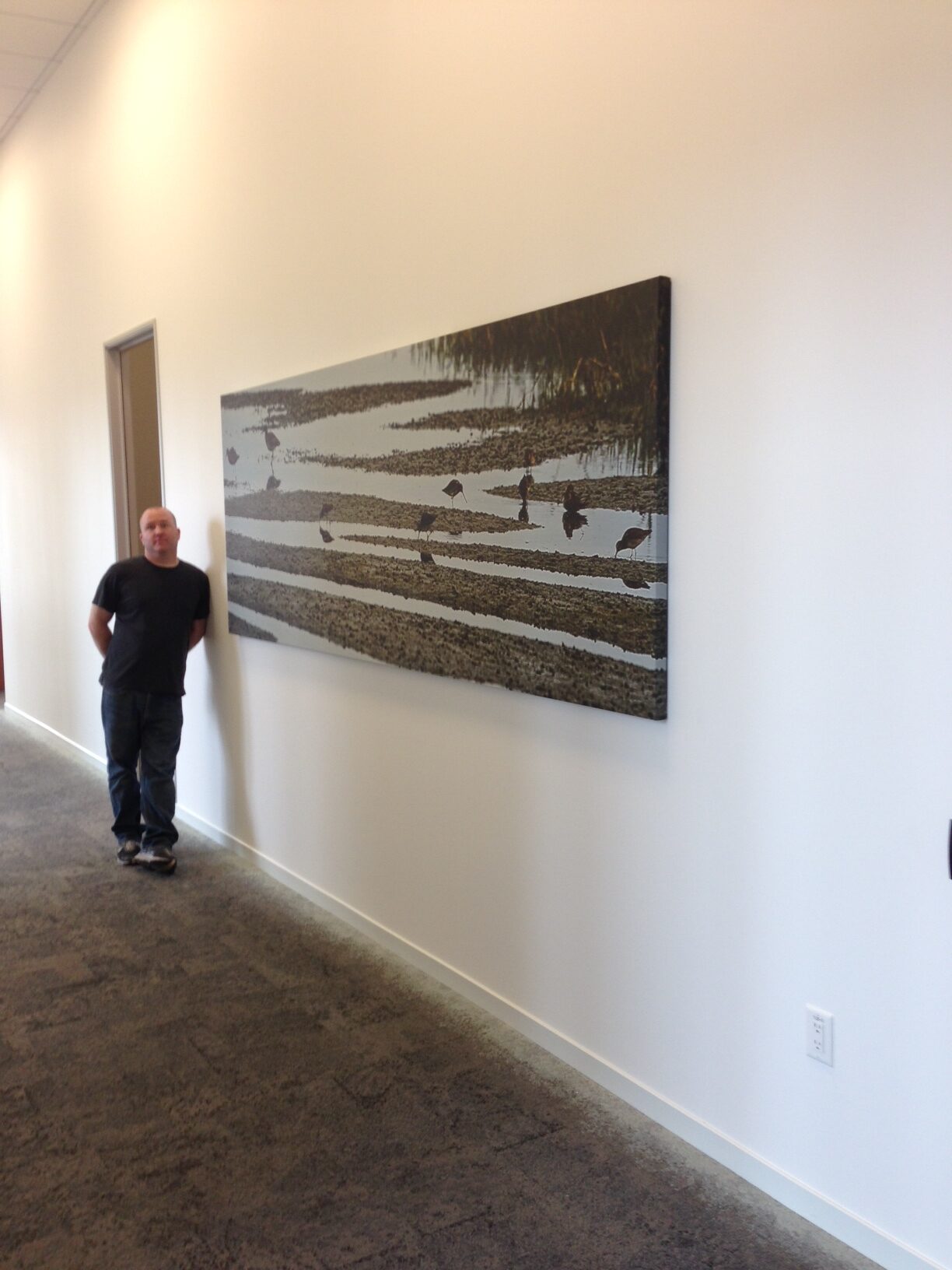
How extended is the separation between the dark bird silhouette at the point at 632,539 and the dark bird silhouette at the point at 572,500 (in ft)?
0.48

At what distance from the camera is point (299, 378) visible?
3650 millimetres

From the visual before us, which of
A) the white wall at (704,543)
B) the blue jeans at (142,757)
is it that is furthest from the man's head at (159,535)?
the white wall at (704,543)

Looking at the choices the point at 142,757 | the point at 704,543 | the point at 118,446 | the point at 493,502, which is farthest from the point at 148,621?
the point at 704,543

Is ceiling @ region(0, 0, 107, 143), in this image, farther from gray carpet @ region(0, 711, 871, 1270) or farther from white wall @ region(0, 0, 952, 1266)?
gray carpet @ region(0, 711, 871, 1270)

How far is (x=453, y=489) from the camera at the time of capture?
9.61ft

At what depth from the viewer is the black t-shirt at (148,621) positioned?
4367 millimetres

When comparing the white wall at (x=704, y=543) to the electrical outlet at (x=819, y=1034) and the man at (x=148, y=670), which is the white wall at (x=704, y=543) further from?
the man at (x=148, y=670)

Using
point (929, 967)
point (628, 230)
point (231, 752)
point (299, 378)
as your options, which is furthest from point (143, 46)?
point (929, 967)

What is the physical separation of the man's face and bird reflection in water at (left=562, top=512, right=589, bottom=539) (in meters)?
2.38

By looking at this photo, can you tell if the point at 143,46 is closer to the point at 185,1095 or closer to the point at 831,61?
the point at 831,61

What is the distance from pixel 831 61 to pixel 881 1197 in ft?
6.75

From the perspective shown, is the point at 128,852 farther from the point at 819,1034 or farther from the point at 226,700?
the point at 819,1034

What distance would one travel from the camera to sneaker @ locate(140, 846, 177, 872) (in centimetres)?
424

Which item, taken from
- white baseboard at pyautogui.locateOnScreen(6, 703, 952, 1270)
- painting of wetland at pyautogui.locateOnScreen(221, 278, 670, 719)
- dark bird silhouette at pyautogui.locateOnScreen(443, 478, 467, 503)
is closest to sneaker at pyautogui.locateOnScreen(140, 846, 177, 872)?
white baseboard at pyautogui.locateOnScreen(6, 703, 952, 1270)
